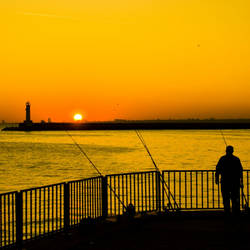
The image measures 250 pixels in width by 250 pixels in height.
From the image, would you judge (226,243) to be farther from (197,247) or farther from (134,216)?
(134,216)

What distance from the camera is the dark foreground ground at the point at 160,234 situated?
931 cm

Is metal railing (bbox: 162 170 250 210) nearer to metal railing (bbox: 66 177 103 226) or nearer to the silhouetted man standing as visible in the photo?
the silhouetted man standing

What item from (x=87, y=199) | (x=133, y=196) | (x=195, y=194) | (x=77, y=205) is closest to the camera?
(x=87, y=199)

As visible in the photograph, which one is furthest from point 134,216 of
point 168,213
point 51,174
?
point 51,174

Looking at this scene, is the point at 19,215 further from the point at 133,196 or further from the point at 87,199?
the point at 133,196

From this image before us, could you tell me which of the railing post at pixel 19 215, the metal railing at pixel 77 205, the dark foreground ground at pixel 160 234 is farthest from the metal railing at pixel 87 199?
the railing post at pixel 19 215

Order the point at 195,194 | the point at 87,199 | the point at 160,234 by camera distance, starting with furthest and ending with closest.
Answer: the point at 195,194 → the point at 87,199 → the point at 160,234

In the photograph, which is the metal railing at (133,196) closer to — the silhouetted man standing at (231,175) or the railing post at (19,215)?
the silhouetted man standing at (231,175)

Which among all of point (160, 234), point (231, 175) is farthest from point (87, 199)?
point (231, 175)

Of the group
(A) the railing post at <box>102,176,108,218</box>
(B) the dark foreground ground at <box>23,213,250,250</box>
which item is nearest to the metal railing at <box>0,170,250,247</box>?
(A) the railing post at <box>102,176,108,218</box>

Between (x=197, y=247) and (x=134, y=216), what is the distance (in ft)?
7.10

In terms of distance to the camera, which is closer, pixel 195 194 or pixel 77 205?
pixel 77 205

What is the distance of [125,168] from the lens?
5862cm

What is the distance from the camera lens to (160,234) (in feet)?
34.0
